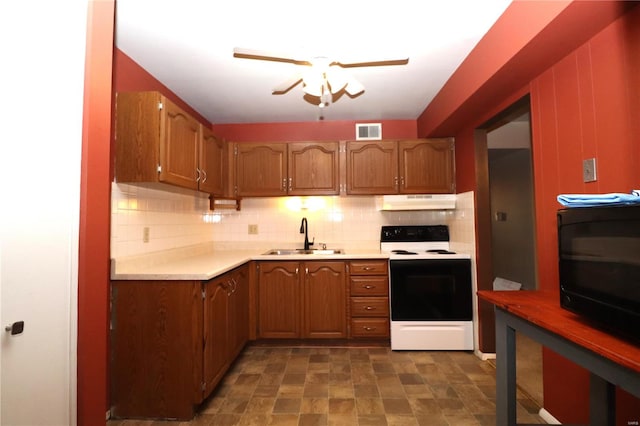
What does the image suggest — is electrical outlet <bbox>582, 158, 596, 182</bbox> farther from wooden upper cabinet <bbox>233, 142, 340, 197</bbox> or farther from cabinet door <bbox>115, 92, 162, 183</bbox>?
cabinet door <bbox>115, 92, 162, 183</bbox>

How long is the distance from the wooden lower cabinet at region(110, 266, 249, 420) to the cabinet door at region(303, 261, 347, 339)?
1.15m

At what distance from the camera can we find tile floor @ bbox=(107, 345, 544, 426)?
172cm

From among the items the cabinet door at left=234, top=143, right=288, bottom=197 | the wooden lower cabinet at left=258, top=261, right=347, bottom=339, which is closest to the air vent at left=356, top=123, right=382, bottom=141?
the cabinet door at left=234, top=143, right=288, bottom=197

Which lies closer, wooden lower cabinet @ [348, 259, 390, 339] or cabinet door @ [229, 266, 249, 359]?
cabinet door @ [229, 266, 249, 359]

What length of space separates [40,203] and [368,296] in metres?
2.41

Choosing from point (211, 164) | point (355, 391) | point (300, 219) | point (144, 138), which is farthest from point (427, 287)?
point (144, 138)

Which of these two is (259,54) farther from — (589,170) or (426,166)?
(426,166)

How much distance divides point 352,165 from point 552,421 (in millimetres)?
2433

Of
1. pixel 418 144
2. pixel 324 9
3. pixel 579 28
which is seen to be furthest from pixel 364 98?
pixel 579 28

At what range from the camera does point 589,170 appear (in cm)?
136

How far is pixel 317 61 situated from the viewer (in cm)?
151

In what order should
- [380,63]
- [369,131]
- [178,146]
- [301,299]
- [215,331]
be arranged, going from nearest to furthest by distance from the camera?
1. [380,63]
2. [215,331]
3. [178,146]
4. [301,299]
5. [369,131]

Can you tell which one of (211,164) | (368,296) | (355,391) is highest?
(211,164)

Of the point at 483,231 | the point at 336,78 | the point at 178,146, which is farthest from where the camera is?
the point at 483,231
